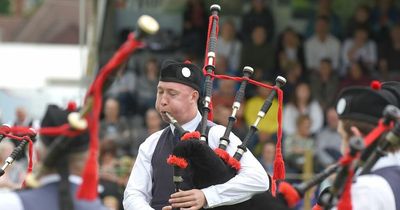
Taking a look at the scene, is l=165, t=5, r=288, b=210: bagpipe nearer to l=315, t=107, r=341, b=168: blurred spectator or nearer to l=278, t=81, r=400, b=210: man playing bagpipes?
l=278, t=81, r=400, b=210: man playing bagpipes

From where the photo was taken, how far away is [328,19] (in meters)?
14.7

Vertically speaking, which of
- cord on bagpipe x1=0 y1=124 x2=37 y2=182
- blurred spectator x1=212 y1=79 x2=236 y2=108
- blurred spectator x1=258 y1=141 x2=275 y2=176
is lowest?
blurred spectator x1=258 y1=141 x2=275 y2=176

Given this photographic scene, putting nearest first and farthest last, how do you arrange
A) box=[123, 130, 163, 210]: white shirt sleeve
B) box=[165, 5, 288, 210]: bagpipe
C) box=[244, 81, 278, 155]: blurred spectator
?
box=[165, 5, 288, 210]: bagpipe
box=[123, 130, 163, 210]: white shirt sleeve
box=[244, 81, 278, 155]: blurred spectator

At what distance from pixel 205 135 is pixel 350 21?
27.9 ft

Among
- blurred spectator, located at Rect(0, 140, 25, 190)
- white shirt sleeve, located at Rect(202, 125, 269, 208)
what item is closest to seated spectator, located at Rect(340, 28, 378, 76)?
blurred spectator, located at Rect(0, 140, 25, 190)

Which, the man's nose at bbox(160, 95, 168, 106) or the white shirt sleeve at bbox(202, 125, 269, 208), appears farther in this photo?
the man's nose at bbox(160, 95, 168, 106)

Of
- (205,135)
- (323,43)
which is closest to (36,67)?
(323,43)

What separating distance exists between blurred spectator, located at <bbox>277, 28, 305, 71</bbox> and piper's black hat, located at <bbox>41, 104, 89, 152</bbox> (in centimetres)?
897

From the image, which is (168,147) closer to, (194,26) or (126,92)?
(126,92)

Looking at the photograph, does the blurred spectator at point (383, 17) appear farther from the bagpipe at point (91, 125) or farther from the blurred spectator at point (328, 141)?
the bagpipe at point (91, 125)

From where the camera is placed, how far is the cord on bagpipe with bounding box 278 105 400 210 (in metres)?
4.94

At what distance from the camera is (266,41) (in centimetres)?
1441

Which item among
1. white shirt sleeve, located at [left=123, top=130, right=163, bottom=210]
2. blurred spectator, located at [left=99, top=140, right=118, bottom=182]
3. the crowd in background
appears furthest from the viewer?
the crowd in background

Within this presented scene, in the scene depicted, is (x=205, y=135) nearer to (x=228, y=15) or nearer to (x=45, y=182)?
(x=45, y=182)
